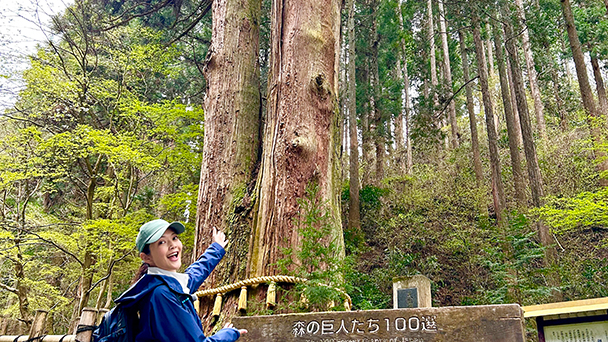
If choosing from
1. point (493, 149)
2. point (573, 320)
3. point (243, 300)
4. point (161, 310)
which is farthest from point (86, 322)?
point (493, 149)

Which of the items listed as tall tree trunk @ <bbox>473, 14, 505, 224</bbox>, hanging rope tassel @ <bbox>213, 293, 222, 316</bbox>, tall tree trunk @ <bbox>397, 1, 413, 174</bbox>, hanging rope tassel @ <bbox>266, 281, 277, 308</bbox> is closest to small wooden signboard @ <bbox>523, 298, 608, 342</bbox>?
hanging rope tassel @ <bbox>266, 281, 277, 308</bbox>

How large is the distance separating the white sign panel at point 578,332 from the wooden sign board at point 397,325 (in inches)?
78.7

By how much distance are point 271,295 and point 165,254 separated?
125cm

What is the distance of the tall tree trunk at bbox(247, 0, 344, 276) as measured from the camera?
3189mm

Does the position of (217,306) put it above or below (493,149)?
below

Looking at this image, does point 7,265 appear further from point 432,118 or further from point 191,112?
point 432,118

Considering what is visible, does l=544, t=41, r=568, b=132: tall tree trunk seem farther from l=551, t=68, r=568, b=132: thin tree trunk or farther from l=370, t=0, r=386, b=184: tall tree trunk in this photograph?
l=370, t=0, r=386, b=184: tall tree trunk

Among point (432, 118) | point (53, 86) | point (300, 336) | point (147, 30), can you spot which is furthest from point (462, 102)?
point (300, 336)

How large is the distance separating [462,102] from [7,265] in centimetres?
1965

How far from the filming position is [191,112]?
27.2 ft

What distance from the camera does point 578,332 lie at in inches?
131

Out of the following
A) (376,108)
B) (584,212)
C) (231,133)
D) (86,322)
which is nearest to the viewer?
(86,322)

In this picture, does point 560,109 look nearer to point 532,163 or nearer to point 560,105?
point 560,105

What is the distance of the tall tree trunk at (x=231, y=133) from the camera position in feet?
12.0
